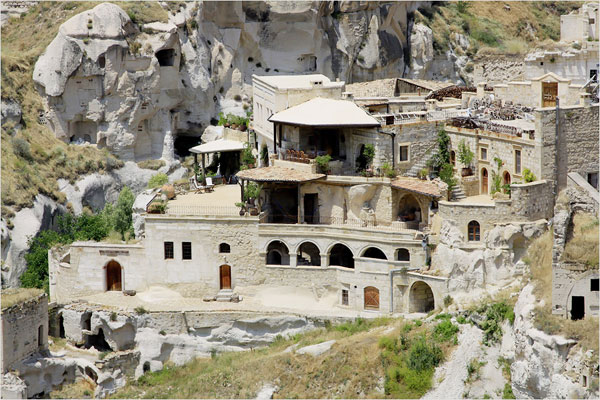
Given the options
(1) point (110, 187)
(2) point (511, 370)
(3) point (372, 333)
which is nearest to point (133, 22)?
(1) point (110, 187)

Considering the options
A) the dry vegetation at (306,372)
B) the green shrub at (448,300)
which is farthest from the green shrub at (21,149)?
the green shrub at (448,300)

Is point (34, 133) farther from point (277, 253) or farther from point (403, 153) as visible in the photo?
point (403, 153)

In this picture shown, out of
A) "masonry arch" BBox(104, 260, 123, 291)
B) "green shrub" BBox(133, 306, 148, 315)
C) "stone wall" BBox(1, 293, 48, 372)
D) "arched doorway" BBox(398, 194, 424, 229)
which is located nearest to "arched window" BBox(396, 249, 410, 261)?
"arched doorway" BBox(398, 194, 424, 229)

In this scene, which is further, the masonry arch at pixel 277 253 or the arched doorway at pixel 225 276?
the masonry arch at pixel 277 253

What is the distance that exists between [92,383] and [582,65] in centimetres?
3267

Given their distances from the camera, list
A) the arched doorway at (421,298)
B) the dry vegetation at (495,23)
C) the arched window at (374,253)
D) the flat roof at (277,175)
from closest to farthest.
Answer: the arched doorway at (421,298), the arched window at (374,253), the flat roof at (277,175), the dry vegetation at (495,23)

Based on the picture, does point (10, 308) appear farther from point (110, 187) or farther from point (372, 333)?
point (110, 187)

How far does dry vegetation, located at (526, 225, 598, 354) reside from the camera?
59.1m

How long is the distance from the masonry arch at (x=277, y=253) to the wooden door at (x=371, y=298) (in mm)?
5015

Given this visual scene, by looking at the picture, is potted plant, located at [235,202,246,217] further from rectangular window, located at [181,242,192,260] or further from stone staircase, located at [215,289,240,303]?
stone staircase, located at [215,289,240,303]

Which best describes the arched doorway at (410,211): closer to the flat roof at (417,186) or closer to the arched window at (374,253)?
the flat roof at (417,186)

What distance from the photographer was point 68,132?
93438 mm

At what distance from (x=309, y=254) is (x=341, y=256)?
180cm

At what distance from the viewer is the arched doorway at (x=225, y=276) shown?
73.4m
